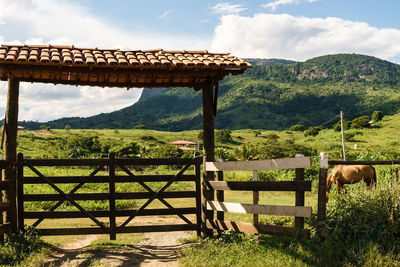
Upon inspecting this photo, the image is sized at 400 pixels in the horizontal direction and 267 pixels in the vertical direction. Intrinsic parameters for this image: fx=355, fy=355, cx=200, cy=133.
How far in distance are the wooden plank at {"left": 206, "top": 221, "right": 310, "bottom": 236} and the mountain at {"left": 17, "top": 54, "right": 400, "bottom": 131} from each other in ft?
387

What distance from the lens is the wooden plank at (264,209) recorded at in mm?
6389

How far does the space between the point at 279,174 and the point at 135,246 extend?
51.2 feet

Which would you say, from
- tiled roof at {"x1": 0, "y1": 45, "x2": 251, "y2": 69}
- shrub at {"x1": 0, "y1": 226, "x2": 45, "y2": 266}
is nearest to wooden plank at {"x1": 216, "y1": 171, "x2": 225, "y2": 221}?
tiled roof at {"x1": 0, "y1": 45, "x2": 251, "y2": 69}

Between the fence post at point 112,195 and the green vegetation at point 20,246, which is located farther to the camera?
the fence post at point 112,195

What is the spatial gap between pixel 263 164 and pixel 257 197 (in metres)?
0.86

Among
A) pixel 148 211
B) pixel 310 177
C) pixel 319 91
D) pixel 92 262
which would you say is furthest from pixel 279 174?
pixel 319 91

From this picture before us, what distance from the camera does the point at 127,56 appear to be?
798 cm

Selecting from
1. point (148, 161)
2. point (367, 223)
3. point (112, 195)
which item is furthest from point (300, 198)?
point (112, 195)

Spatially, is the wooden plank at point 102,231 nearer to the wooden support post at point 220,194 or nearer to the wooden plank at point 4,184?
the wooden support post at point 220,194

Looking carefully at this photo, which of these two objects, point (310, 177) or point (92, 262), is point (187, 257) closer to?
point (92, 262)

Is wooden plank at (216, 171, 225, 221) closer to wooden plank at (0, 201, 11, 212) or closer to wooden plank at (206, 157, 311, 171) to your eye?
wooden plank at (206, 157, 311, 171)

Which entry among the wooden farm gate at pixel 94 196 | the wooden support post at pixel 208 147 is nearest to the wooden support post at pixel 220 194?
the wooden support post at pixel 208 147

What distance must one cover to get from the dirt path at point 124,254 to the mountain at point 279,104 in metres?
118

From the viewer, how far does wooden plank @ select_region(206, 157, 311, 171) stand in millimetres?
6316
